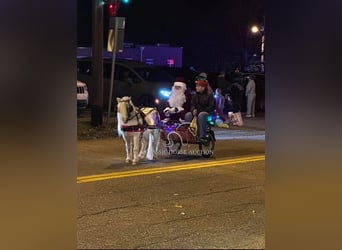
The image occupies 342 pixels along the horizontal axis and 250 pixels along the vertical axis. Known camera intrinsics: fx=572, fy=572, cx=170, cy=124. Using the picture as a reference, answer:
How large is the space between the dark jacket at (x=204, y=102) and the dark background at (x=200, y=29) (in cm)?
2785

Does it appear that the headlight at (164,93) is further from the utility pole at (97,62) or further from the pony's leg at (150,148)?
the pony's leg at (150,148)

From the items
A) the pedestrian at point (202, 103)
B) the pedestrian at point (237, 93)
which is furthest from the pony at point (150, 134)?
the pedestrian at point (237, 93)

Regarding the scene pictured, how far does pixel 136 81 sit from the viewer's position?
788 inches

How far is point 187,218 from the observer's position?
5.87 m

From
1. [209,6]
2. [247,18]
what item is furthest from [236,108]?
[209,6]

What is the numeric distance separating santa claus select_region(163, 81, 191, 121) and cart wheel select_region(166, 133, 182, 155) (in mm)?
419

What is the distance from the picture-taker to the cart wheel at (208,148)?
10183mm

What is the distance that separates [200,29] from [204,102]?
3174cm

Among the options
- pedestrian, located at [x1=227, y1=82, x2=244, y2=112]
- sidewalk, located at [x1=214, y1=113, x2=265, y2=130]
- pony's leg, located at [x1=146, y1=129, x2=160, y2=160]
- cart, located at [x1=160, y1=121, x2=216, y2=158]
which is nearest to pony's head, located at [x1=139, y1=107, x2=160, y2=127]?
pony's leg, located at [x1=146, y1=129, x2=160, y2=160]

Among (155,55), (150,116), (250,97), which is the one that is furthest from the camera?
(155,55)

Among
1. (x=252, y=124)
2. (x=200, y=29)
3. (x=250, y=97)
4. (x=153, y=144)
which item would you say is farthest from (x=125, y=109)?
(x=200, y=29)

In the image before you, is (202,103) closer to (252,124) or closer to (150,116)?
(150,116)

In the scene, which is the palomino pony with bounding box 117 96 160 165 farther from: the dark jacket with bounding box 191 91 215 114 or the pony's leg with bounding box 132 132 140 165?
the dark jacket with bounding box 191 91 215 114

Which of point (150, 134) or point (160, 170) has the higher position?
point (150, 134)
